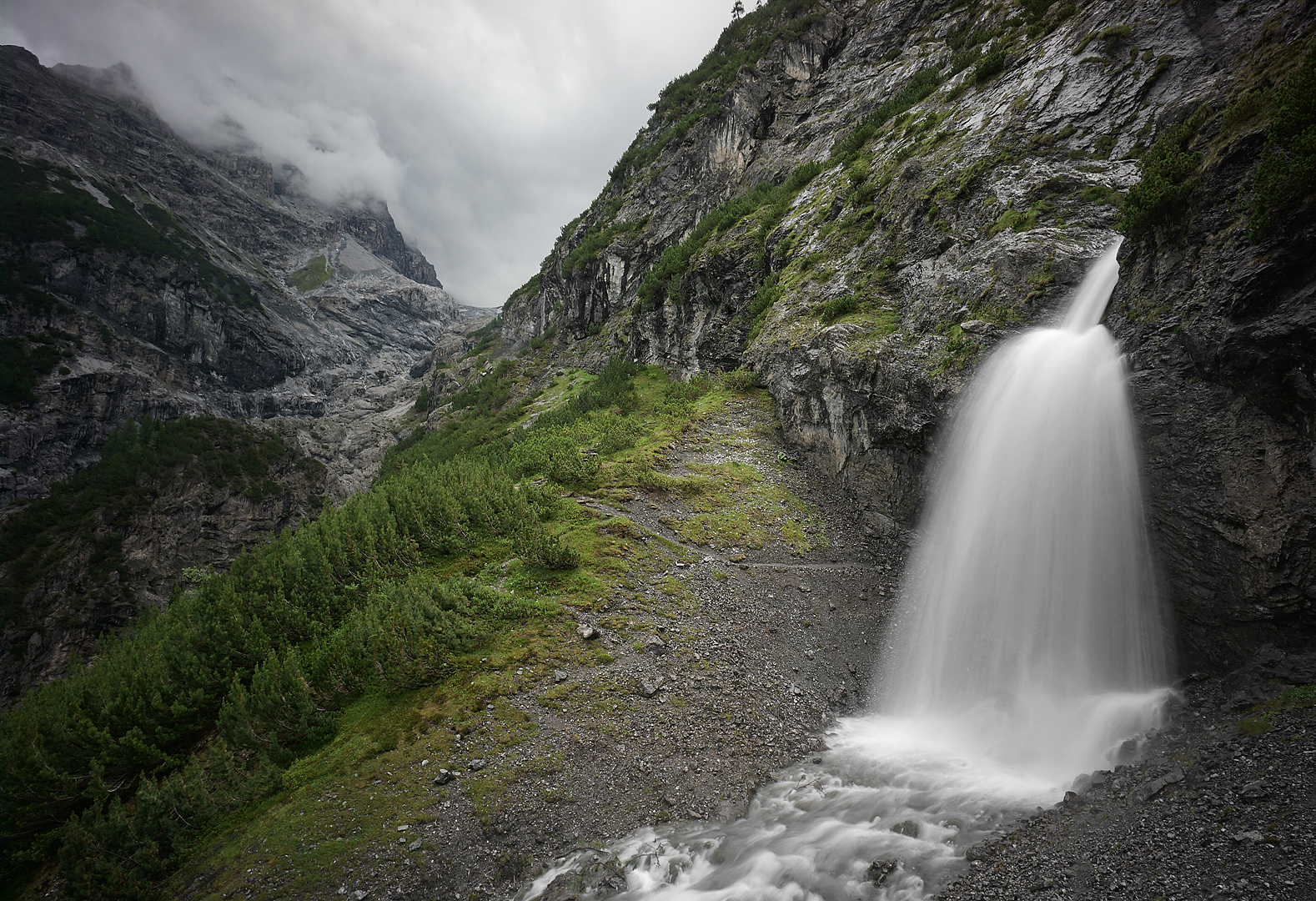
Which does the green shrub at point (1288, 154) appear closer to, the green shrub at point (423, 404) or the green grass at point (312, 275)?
the green shrub at point (423, 404)

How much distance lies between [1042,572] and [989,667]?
9.55 feet

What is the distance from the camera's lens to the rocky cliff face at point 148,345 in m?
49.4

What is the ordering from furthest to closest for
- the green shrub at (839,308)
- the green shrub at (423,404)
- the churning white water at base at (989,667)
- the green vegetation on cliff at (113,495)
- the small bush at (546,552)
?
the green shrub at (423,404)
the green vegetation on cliff at (113,495)
the green shrub at (839,308)
the small bush at (546,552)
the churning white water at base at (989,667)

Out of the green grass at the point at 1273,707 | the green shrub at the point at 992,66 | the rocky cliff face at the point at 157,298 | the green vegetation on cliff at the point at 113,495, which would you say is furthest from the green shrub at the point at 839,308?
the rocky cliff face at the point at 157,298

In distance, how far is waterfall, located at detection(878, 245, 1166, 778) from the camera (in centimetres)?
1017

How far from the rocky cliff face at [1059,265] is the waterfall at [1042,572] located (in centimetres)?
70

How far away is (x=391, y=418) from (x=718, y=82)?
299ft

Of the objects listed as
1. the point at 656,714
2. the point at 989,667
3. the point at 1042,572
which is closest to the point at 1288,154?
the point at 1042,572

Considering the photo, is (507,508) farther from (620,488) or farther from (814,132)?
(814,132)

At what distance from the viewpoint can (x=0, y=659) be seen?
129ft

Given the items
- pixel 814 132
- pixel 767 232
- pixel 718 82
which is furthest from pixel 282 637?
pixel 718 82

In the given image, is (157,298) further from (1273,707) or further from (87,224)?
(1273,707)

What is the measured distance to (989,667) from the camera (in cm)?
1187

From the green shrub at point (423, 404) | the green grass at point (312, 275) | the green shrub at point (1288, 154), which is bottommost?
the green shrub at point (1288, 154)
